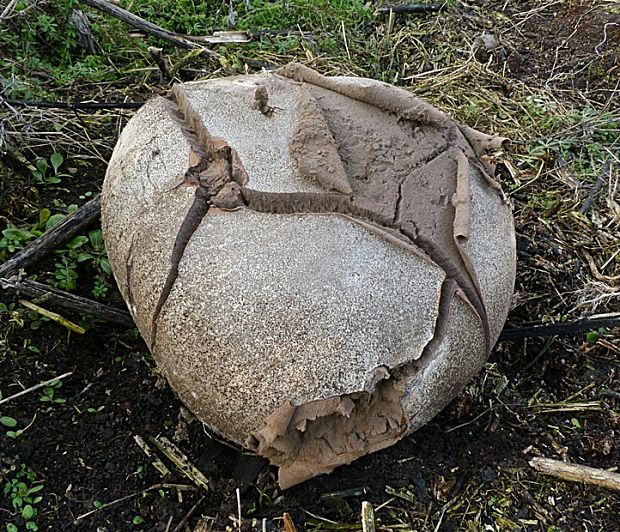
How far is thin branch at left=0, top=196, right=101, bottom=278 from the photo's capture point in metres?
2.93

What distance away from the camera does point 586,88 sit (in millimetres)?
4551

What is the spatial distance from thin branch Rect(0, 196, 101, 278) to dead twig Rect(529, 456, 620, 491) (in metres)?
2.12

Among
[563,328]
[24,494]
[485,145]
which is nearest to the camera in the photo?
[24,494]

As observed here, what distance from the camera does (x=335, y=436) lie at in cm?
220

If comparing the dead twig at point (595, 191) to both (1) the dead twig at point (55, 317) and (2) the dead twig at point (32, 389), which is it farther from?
(2) the dead twig at point (32, 389)

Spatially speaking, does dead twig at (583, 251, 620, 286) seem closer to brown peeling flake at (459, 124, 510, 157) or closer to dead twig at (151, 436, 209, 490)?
brown peeling flake at (459, 124, 510, 157)

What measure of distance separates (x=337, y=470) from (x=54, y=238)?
1.58m

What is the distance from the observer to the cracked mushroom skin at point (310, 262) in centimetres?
209

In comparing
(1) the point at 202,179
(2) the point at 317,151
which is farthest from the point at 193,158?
(2) the point at 317,151

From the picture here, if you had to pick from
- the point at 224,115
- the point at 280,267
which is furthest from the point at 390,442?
the point at 224,115

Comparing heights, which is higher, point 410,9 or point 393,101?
point 393,101

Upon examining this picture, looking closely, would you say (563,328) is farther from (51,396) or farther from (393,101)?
(51,396)

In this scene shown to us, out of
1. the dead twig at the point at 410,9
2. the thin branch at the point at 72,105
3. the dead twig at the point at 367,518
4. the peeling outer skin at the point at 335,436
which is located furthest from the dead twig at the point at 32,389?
the dead twig at the point at 410,9

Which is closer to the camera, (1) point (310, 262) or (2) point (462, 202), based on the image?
(1) point (310, 262)
